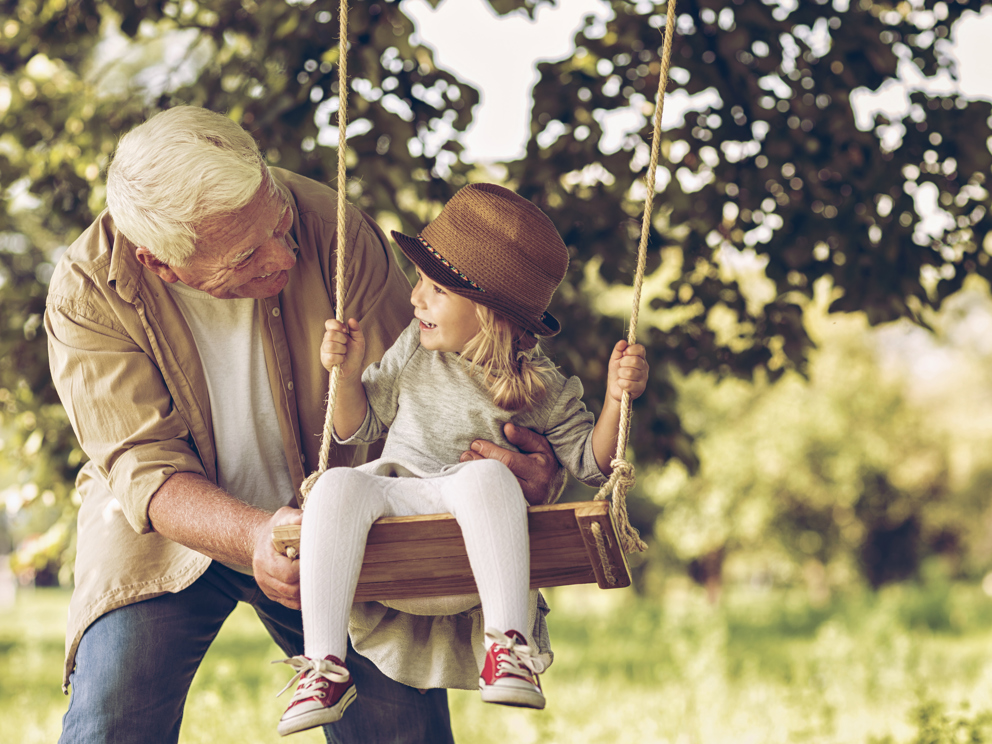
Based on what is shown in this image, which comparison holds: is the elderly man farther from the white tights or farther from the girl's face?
the girl's face

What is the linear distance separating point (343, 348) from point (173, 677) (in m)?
0.92

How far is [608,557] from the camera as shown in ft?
5.95

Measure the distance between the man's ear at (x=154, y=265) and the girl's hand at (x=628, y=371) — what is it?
40.7 inches

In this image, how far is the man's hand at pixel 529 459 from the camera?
2.07 meters

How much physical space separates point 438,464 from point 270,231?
0.64 metres

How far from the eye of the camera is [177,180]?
2.08m

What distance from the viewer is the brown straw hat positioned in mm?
2057

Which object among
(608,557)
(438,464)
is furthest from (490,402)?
(608,557)

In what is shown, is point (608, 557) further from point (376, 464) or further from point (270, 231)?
point (270, 231)

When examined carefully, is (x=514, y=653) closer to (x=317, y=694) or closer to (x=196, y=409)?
(x=317, y=694)

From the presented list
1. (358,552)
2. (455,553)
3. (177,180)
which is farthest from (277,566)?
(177,180)

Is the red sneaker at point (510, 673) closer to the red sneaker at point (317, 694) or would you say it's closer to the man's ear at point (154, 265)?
the red sneaker at point (317, 694)

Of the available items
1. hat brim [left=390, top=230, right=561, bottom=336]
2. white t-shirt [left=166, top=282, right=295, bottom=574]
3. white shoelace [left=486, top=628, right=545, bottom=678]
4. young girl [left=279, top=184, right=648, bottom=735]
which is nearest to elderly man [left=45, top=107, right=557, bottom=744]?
white t-shirt [left=166, top=282, right=295, bottom=574]

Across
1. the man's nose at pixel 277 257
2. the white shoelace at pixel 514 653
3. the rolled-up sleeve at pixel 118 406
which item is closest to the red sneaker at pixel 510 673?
the white shoelace at pixel 514 653
